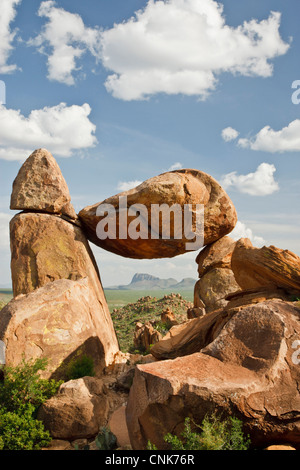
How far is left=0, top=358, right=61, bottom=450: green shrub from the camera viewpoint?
27.4 ft

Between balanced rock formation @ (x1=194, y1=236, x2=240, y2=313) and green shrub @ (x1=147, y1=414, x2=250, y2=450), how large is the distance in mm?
10766

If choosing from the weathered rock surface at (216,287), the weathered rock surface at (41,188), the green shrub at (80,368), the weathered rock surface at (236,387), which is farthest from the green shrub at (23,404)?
the weathered rock surface at (216,287)

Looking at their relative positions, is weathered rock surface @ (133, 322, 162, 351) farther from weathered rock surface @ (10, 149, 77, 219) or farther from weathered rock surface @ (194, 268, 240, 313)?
weathered rock surface @ (10, 149, 77, 219)

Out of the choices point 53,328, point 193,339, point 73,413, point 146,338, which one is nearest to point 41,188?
point 53,328

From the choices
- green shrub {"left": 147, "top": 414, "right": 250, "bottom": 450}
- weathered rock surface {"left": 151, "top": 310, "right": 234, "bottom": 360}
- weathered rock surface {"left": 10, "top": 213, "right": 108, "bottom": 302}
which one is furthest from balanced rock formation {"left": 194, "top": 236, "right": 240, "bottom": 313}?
green shrub {"left": 147, "top": 414, "right": 250, "bottom": 450}

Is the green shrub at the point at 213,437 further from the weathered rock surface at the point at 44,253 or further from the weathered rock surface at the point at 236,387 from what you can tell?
the weathered rock surface at the point at 44,253

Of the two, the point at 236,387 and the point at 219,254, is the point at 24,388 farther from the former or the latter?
the point at 219,254

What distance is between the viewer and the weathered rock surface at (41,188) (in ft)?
51.9

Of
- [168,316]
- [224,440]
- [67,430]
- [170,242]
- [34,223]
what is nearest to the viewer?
[224,440]

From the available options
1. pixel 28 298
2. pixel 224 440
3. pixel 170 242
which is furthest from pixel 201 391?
pixel 170 242
